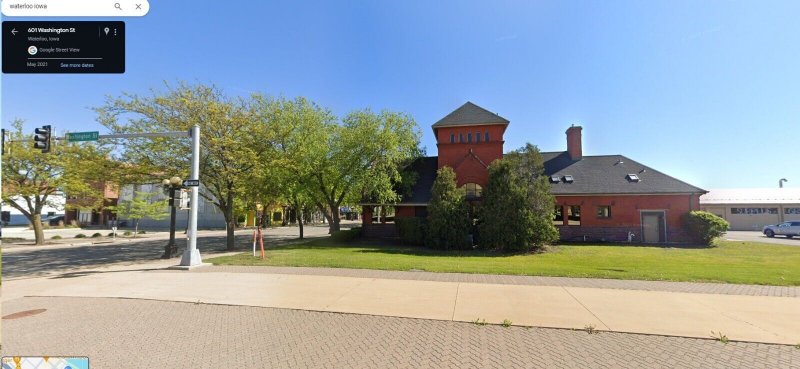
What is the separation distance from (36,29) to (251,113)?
42.5 ft

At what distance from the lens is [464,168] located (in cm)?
Result: 2442

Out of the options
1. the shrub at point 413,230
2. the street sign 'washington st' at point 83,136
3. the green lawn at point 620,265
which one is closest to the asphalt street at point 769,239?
the green lawn at point 620,265

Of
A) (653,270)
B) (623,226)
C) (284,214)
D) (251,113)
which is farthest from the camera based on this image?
(284,214)

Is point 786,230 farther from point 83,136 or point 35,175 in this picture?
point 35,175

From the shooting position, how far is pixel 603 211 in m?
24.5

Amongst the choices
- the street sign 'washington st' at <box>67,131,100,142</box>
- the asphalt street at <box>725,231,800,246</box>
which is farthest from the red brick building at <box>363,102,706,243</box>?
the street sign 'washington st' at <box>67,131,100,142</box>

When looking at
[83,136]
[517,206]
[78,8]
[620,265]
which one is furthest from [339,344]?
[517,206]

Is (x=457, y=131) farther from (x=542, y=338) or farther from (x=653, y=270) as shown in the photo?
(x=542, y=338)

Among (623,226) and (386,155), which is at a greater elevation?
(386,155)

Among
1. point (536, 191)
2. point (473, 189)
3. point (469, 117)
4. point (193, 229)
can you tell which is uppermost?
point (469, 117)

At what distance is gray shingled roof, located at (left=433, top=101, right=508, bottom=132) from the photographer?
983 inches

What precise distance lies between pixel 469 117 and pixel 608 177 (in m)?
10.8

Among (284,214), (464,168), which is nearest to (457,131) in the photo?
(464,168)

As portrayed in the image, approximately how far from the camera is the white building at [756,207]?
37812 mm
